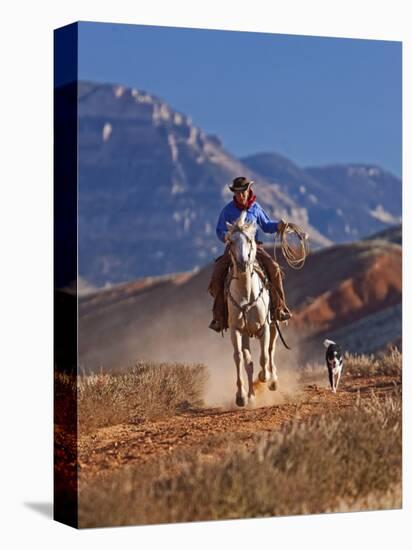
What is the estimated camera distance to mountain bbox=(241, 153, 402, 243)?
23562mm

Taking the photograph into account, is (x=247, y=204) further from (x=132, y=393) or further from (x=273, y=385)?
(x=132, y=393)

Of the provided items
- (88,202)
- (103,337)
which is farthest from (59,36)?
(103,337)

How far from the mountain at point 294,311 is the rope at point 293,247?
12cm

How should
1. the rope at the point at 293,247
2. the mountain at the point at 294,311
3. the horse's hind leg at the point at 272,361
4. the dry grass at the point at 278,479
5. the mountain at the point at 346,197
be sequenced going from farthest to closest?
the mountain at the point at 346,197 → the rope at the point at 293,247 → the horse's hind leg at the point at 272,361 → the mountain at the point at 294,311 → the dry grass at the point at 278,479

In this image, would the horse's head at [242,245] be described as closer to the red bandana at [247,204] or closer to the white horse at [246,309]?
the white horse at [246,309]

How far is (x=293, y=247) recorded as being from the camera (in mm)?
23031

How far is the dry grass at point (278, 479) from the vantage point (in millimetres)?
21125

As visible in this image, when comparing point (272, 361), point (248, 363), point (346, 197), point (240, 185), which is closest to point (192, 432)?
point (248, 363)

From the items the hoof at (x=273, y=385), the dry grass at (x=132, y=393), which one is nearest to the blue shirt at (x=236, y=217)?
the dry grass at (x=132, y=393)

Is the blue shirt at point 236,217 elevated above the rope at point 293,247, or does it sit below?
above

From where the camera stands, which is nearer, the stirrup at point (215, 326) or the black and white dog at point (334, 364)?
the stirrup at point (215, 326)

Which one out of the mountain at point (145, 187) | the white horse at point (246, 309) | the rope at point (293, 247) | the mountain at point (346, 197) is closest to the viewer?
the mountain at point (145, 187)

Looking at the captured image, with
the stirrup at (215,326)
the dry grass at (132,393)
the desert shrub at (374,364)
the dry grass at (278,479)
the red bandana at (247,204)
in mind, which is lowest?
the dry grass at (278,479)

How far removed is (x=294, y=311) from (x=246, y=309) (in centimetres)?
93
